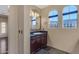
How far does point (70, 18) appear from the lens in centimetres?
162

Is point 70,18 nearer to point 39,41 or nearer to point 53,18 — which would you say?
point 53,18

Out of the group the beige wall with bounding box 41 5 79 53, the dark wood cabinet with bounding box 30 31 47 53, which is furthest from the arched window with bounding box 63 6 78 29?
the dark wood cabinet with bounding box 30 31 47 53

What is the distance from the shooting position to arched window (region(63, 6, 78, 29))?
63.5 inches

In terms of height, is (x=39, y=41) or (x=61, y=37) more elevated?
(x=61, y=37)

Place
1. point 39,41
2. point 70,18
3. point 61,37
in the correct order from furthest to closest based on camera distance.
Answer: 1. point 39,41
2. point 61,37
3. point 70,18

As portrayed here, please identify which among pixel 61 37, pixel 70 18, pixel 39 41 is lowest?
pixel 39 41

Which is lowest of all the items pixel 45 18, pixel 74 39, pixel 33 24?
pixel 74 39

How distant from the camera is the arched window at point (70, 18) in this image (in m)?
1.61

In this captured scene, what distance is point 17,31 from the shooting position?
1.28 meters

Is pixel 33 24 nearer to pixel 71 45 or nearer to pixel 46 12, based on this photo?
pixel 46 12

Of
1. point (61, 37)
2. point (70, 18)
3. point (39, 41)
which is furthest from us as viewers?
point (39, 41)

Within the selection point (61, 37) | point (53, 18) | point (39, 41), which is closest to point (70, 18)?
point (53, 18)
